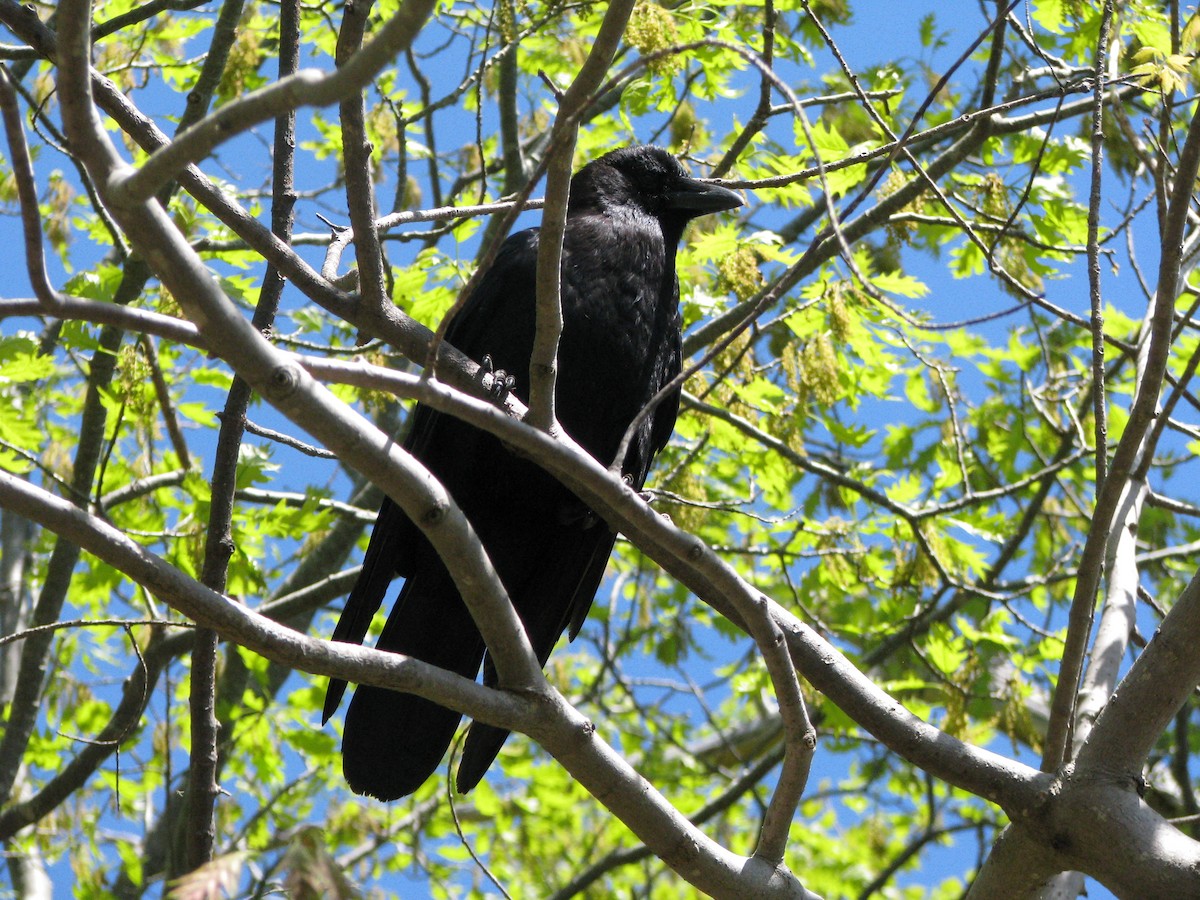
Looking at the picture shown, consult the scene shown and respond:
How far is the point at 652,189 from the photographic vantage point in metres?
4.62

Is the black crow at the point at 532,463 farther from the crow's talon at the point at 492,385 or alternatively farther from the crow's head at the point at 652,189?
the crow's talon at the point at 492,385

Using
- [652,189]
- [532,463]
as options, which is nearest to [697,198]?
[652,189]

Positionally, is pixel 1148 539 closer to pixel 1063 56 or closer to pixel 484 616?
pixel 1063 56

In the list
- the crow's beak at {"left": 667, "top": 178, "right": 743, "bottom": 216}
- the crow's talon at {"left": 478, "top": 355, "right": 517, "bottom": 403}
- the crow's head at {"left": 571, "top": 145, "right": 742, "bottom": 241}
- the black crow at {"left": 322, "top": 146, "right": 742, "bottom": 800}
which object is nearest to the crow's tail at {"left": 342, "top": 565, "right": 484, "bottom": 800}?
the black crow at {"left": 322, "top": 146, "right": 742, "bottom": 800}

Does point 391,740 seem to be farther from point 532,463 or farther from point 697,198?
point 697,198

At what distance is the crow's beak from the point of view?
4578 mm

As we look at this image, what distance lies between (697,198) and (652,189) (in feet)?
0.54

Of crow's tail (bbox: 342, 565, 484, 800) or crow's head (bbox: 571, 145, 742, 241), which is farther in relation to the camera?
crow's head (bbox: 571, 145, 742, 241)

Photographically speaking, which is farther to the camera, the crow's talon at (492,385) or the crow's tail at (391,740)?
the crow's tail at (391,740)

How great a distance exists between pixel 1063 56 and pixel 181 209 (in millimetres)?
3679

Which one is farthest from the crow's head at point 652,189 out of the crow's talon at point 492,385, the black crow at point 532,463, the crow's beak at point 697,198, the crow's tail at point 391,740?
the crow's tail at point 391,740

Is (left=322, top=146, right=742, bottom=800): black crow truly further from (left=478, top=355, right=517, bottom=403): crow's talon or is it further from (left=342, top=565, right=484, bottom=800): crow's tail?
(left=478, top=355, right=517, bottom=403): crow's talon

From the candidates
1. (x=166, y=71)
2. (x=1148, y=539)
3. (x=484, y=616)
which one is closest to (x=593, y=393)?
(x=484, y=616)

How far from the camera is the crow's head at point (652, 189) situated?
4535 millimetres
